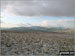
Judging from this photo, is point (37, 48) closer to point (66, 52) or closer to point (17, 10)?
point (66, 52)

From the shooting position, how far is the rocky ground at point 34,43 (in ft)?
8.32

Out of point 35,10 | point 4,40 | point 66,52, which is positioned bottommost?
point 66,52

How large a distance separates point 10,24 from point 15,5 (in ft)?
1.21

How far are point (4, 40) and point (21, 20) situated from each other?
19.1 inches

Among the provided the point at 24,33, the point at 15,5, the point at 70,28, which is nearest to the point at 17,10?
the point at 15,5

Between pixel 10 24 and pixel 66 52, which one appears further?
pixel 66 52

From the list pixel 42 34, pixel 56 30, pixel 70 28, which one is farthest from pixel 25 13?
pixel 70 28

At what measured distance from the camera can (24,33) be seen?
8.48 ft

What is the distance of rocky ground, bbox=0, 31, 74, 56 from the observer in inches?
99.8

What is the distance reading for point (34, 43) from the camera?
2637 millimetres

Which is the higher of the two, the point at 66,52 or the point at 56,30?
the point at 56,30

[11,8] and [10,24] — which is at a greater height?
[11,8]

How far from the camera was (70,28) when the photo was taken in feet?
8.62

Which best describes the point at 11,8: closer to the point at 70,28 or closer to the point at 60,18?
the point at 60,18
